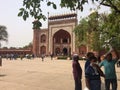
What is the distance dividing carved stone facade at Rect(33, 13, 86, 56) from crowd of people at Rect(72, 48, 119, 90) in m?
59.8

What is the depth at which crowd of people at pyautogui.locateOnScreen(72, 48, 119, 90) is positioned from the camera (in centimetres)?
827

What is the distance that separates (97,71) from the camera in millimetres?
8250

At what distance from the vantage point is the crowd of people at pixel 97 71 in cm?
827

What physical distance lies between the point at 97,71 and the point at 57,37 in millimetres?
70685

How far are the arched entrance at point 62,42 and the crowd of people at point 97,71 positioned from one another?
6377 centimetres

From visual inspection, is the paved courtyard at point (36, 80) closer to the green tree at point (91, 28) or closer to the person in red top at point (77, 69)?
the person in red top at point (77, 69)

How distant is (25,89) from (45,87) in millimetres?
1125

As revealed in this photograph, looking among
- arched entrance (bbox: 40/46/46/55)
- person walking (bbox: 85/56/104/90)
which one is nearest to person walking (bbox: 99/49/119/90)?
person walking (bbox: 85/56/104/90)

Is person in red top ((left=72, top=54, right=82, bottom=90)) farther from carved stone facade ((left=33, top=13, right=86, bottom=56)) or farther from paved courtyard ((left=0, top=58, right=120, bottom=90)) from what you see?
carved stone facade ((left=33, top=13, right=86, bottom=56))

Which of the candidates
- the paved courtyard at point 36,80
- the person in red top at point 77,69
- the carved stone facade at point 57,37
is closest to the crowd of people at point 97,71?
the person in red top at point 77,69

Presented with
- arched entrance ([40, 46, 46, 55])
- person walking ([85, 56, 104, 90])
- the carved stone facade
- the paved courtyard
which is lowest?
the paved courtyard

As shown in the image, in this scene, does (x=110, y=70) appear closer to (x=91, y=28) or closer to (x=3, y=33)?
(x=91, y=28)

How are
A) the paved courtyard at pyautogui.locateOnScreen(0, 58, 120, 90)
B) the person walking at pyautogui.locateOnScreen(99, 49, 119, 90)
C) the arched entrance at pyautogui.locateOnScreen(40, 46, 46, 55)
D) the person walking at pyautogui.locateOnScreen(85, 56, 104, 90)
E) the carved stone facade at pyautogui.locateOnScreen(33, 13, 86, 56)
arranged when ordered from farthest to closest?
the arched entrance at pyautogui.locateOnScreen(40, 46, 46, 55)
the carved stone facade at pyautogui.locateOnScreen(33, 13, 86, 56)
the paved courtyard at pyautogui.locateOnScreen(0, 58, 120, 90)
the person walking at pyautogui.locateOnScreen(99, 49, 119, 90)
the person walking at pyautogui.locateOnScreen(85, 56, 104, 90)

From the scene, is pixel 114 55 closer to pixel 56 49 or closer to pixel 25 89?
pixel 25 89
